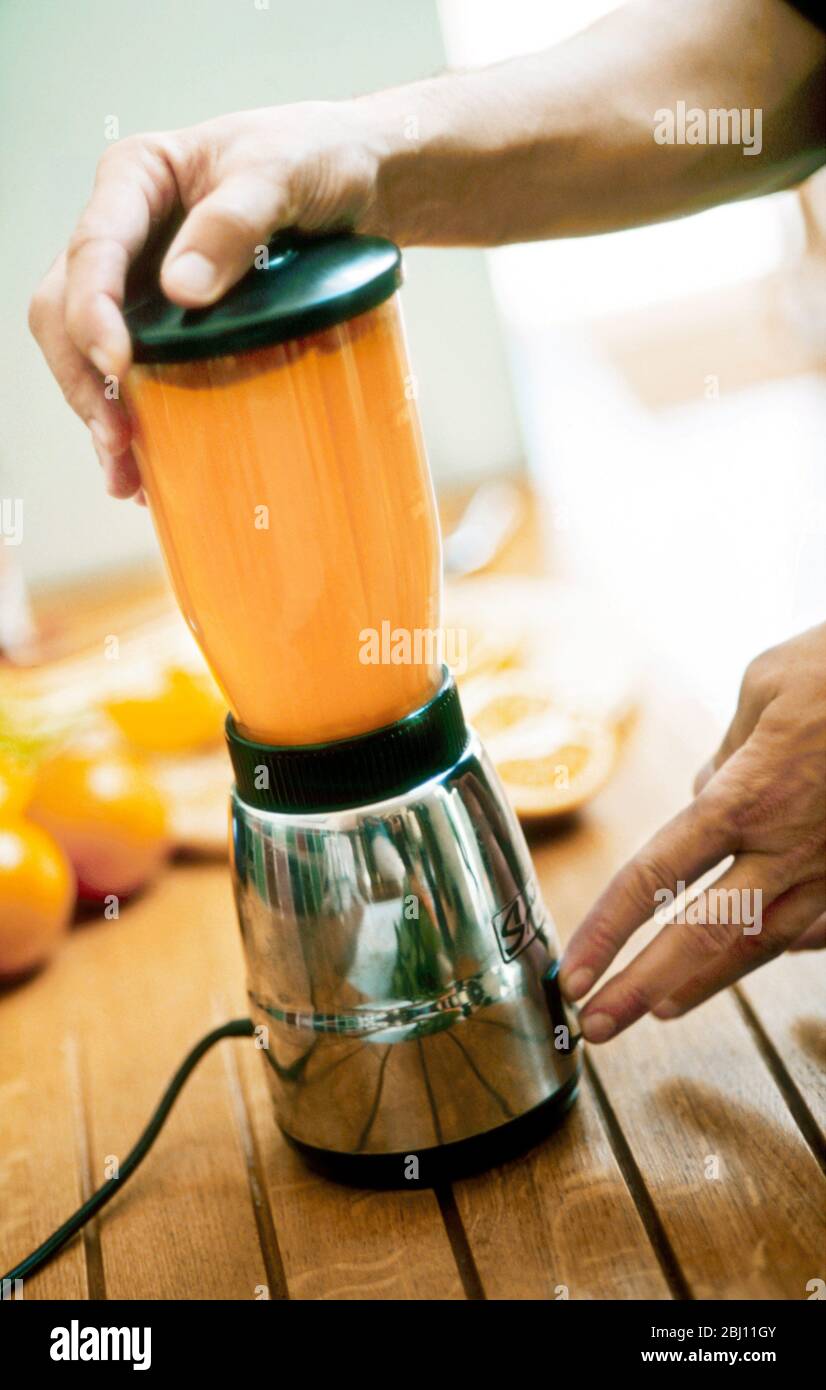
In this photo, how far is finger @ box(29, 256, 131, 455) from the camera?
67 cm

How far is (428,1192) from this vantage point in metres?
0.73

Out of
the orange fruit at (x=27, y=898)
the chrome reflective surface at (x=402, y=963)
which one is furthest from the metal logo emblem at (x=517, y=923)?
the orange fruit at (x=27, y=898)

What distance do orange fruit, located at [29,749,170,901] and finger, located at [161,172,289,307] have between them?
52 cm

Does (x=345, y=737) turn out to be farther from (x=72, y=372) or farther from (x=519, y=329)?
(x=519, y=329)

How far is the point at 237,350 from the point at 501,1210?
0.46 meters

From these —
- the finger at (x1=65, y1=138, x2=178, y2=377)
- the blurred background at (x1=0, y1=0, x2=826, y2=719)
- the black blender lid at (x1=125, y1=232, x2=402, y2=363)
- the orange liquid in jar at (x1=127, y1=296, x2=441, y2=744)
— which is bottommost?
the blurred background at (x1=0, y1=0, x2=826, y2=719)

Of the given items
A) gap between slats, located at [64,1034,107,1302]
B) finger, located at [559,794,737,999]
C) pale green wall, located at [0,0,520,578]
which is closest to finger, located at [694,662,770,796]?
finger, located at [559,794,737,999]

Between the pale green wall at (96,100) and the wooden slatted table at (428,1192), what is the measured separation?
1.20 meters

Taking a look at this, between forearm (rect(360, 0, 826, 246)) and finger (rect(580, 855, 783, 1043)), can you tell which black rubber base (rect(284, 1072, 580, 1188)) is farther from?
forearm (rect(360, 0, 826, 246))

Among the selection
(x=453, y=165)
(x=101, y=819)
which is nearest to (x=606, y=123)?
(x=453, y=165)

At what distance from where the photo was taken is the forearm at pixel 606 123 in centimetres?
85

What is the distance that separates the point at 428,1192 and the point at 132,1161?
183 millimetres

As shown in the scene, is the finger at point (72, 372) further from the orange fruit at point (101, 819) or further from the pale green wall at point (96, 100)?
the pale green wall at point (96, 100)
